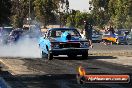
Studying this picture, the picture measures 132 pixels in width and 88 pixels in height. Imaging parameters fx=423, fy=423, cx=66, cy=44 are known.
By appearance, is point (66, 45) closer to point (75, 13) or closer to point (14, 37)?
point (14, 37)

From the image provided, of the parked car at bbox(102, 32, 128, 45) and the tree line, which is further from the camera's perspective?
the tree line


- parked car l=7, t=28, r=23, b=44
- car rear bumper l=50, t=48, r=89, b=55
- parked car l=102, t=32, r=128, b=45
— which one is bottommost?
parked car l=102, t=32, r=128, b=45

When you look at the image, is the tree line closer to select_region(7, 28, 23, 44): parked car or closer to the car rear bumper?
select_region(7, 28, 23, 44): parked car

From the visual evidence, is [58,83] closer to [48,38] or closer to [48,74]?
[48,74]

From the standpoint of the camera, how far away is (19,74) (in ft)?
43.7

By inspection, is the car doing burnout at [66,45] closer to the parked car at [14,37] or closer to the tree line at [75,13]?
the parked car at [14,37]

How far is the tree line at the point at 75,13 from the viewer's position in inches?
2574

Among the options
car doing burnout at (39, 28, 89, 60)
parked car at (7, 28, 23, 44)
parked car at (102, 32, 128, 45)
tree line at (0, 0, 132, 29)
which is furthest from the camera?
tree line at (0, 0, 132, 29)

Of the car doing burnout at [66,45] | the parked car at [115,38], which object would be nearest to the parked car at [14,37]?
the parked car at [115,38]

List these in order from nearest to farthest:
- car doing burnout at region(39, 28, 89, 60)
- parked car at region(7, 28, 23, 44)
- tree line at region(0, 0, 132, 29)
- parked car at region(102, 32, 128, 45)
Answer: car doing burnout at region(39, 28, 89, 60), parked car at region(7, 28, 23, 44), parked car at region(102, 32, 128, 45), tree line at region(0, 0, 132, 29)

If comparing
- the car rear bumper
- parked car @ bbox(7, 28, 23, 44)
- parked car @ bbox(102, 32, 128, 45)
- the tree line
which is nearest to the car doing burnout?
the car rear bumper

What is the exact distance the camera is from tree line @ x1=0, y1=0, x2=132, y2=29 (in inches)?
2574

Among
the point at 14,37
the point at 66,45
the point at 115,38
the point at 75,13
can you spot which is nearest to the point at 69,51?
the point at 66,45

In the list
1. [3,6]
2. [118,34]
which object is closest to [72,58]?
[3,6]
